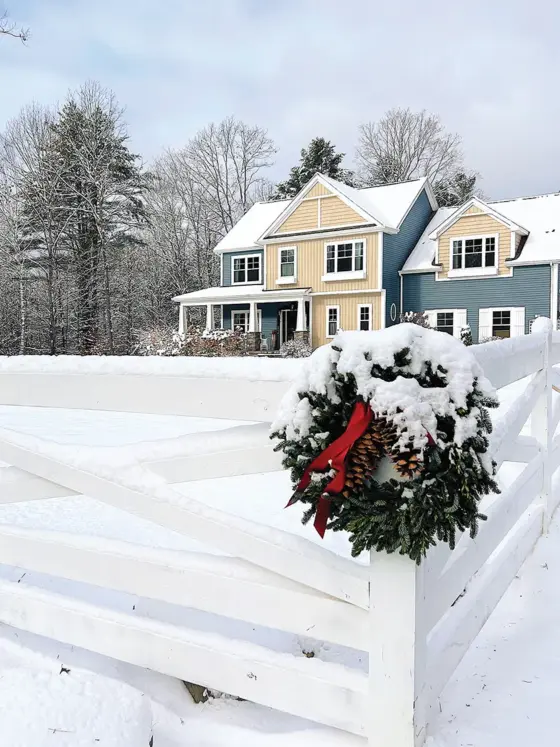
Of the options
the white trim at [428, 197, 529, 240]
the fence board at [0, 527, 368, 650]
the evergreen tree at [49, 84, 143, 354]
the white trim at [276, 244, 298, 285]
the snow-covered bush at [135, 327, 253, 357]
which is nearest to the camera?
the fence board at [0, 527, 368, 650]

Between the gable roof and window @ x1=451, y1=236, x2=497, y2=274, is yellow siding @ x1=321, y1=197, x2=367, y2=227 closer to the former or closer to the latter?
the gable roof

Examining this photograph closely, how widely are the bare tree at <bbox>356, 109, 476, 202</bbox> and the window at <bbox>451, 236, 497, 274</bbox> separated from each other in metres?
13.2

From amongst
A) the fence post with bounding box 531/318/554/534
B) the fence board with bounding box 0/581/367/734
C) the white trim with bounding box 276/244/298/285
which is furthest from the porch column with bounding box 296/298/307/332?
the fence board with bounding box 0/581/367/734

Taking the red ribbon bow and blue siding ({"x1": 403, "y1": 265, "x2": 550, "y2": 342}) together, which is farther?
blue siding ({"x1": 403, "y1": 265, "x2": 550, "y2": 342})

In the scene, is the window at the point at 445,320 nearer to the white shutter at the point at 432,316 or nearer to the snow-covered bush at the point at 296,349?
the white shutter at the point at 432,316

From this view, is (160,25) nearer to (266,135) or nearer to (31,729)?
(31,729)

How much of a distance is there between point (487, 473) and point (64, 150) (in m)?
24.5

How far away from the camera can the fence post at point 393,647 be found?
3.93 ft

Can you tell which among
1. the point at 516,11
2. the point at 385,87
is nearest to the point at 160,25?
the point at 516,11

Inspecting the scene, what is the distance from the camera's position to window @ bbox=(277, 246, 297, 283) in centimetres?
2017

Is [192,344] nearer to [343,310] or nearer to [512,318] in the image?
[343,310]

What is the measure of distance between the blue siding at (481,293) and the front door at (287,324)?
4358mm

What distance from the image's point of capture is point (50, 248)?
19.1m


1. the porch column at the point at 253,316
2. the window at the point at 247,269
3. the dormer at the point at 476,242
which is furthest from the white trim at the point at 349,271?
the window at the point at 247,269
